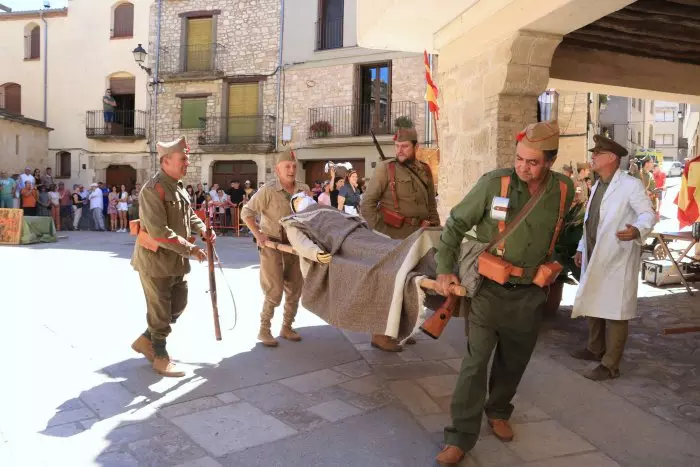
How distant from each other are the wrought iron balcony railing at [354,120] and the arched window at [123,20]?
376 inches

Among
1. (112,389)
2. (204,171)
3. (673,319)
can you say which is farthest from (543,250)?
(204,171)

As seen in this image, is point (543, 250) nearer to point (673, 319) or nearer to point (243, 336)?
point (243, 336)

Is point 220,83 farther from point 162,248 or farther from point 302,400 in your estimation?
point 302,400

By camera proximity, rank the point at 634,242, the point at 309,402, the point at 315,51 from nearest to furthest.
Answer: the point at 309,402 < the point at 634,242 < the point at 315,51

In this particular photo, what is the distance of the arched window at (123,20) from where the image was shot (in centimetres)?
2445

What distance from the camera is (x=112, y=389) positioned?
13.2 feet

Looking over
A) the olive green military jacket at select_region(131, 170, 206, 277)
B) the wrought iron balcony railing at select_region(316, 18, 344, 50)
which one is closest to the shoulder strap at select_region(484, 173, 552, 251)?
the olive green military jacket at select_region(131, 170, 206, 277)

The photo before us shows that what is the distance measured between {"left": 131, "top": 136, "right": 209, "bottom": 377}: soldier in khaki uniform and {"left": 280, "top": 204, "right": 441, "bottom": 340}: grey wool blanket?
831 mm

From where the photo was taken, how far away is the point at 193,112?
23.5 m

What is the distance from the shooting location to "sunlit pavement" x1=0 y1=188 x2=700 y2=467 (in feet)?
10.3

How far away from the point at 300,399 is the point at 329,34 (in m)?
19.4

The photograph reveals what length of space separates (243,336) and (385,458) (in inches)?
104

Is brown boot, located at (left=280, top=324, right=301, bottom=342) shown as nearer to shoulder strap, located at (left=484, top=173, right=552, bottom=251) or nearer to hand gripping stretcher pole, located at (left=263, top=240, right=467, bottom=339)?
hand gripping stretcher pole, located at (left=263, top=240, right=467, bottom=339)

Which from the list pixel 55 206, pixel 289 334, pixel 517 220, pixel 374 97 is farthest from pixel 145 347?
pixel 374 97
